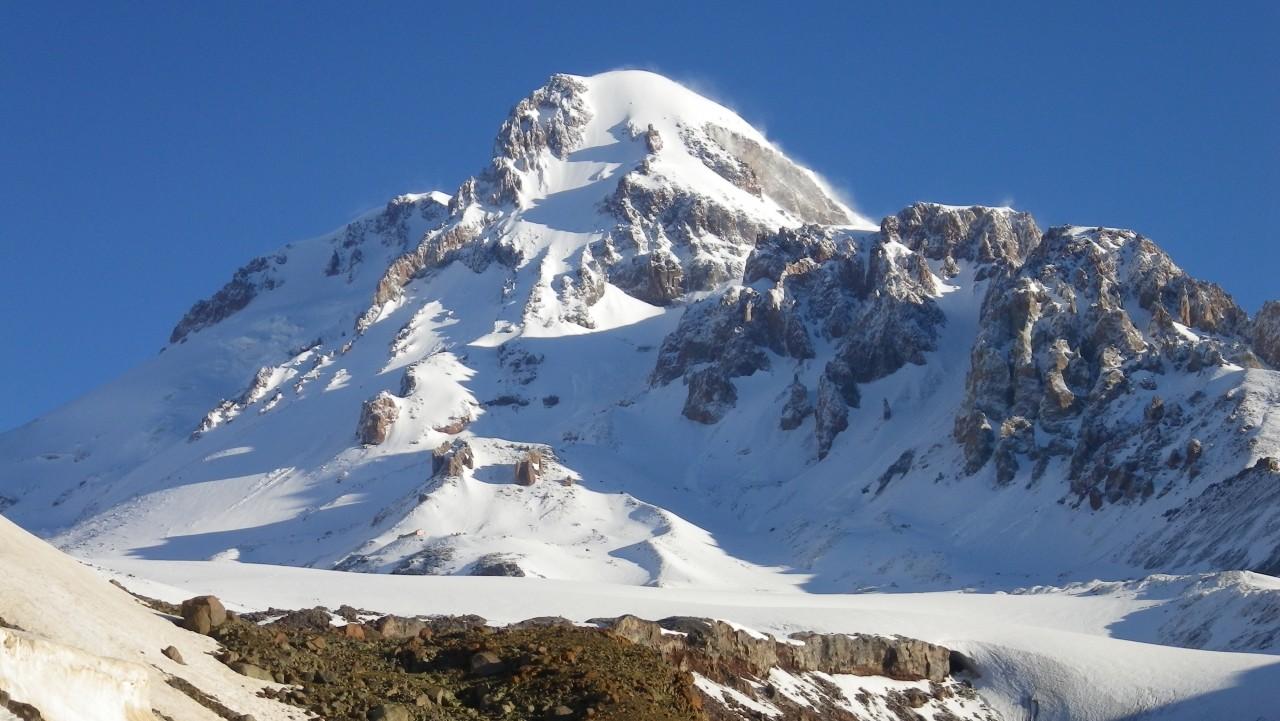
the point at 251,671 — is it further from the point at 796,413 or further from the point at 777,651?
the point at 796,413

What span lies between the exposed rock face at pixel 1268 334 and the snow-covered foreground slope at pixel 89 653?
154 metres

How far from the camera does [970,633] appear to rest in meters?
74.0

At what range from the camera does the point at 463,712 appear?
36469mm

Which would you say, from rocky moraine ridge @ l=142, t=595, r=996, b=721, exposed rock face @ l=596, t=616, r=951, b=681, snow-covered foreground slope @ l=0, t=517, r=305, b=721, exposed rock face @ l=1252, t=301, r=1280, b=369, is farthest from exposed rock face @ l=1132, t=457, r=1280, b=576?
snow-covered foreground slope @ l=0, t=517, r=305, b=721

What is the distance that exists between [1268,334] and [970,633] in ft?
366

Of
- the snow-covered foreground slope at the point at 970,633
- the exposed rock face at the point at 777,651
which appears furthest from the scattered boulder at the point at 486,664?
the snow-covered foreground slope at the point at 970,633

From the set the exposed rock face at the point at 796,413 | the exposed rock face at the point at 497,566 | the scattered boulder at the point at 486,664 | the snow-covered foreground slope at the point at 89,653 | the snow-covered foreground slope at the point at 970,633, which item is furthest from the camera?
the exposed rock face at the point at 796,413

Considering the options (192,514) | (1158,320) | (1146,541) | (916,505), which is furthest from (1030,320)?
(192,514)

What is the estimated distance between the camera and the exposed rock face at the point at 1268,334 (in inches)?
6639

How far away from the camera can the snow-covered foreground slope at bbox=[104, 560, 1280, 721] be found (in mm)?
66250

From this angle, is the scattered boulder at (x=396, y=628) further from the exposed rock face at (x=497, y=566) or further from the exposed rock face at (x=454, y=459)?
the exposed rock face at (x=454, y=459)

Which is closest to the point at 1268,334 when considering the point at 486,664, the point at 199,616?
the point at 486,664

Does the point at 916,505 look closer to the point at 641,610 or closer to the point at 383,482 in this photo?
the point at 383,482

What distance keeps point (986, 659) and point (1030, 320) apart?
362 ft
